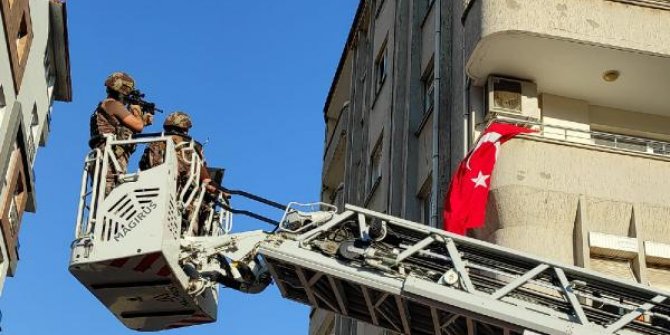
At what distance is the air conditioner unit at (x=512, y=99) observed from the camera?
47.6 ft

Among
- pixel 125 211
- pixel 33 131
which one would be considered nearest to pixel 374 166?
pixel 33 131

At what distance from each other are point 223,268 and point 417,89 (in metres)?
7.74

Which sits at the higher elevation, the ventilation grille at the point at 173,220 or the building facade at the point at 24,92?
the building facade at the point at 24,92

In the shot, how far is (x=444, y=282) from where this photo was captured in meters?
10.2

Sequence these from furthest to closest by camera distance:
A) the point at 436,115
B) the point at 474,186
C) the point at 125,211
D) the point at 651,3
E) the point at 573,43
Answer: the point at 436,115
the point at 651,3
the point at 573,43
the point at 474,186
the point at 125,211

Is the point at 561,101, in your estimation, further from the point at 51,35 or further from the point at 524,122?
the point at 51,35

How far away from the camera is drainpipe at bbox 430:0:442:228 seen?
15102mm

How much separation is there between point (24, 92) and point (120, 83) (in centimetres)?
1352

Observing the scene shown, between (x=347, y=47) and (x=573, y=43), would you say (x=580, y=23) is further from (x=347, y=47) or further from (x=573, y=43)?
(x=347, y=47)

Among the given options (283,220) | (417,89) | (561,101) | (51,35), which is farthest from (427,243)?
(51,35)

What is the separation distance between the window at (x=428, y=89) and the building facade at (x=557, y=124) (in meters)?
0.02

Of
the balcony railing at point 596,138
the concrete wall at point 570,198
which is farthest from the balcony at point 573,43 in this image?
the concrete wall at point 570,198

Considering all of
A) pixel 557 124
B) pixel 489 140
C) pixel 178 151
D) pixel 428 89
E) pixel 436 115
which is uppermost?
pixel 428 89

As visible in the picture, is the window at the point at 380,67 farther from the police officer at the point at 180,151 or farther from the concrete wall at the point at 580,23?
the police officer at the point at 180,151
